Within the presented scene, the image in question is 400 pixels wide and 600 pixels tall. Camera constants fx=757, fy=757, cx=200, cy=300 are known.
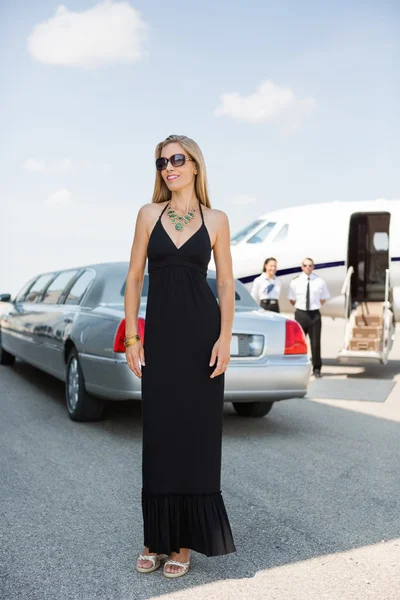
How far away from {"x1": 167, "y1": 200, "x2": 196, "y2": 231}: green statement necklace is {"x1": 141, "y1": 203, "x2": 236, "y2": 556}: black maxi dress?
2.7 inches

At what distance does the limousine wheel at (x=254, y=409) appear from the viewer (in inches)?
290

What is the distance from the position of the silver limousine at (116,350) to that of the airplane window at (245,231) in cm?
718

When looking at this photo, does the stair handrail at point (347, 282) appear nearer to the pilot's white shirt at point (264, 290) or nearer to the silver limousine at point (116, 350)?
the pilot's white shirt at point (264, 290)

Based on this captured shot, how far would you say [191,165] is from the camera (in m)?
3.47

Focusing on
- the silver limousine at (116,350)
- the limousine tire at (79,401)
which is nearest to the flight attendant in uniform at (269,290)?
the silver limousine at (116,350)

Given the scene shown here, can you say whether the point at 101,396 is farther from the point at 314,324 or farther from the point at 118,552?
the point at 314,324

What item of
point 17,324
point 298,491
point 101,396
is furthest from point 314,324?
point 298,491

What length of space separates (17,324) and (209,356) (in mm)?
6737

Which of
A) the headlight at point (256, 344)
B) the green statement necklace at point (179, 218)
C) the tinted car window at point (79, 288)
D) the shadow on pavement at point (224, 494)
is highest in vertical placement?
the green statement necklace at point (179, 218)

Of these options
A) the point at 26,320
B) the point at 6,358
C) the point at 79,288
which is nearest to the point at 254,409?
the point at 79,288

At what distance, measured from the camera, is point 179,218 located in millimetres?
3447

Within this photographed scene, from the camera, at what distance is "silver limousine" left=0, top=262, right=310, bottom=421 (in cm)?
632

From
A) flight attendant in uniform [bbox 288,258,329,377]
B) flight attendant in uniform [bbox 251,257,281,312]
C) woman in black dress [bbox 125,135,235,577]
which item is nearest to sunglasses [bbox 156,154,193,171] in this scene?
woman in black dress [bbox 125,135,235,577]

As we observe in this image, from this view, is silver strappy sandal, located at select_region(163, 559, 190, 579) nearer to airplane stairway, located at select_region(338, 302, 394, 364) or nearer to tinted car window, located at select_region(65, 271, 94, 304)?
tinted car window, located at select_region(65, 271, 94, 304)
